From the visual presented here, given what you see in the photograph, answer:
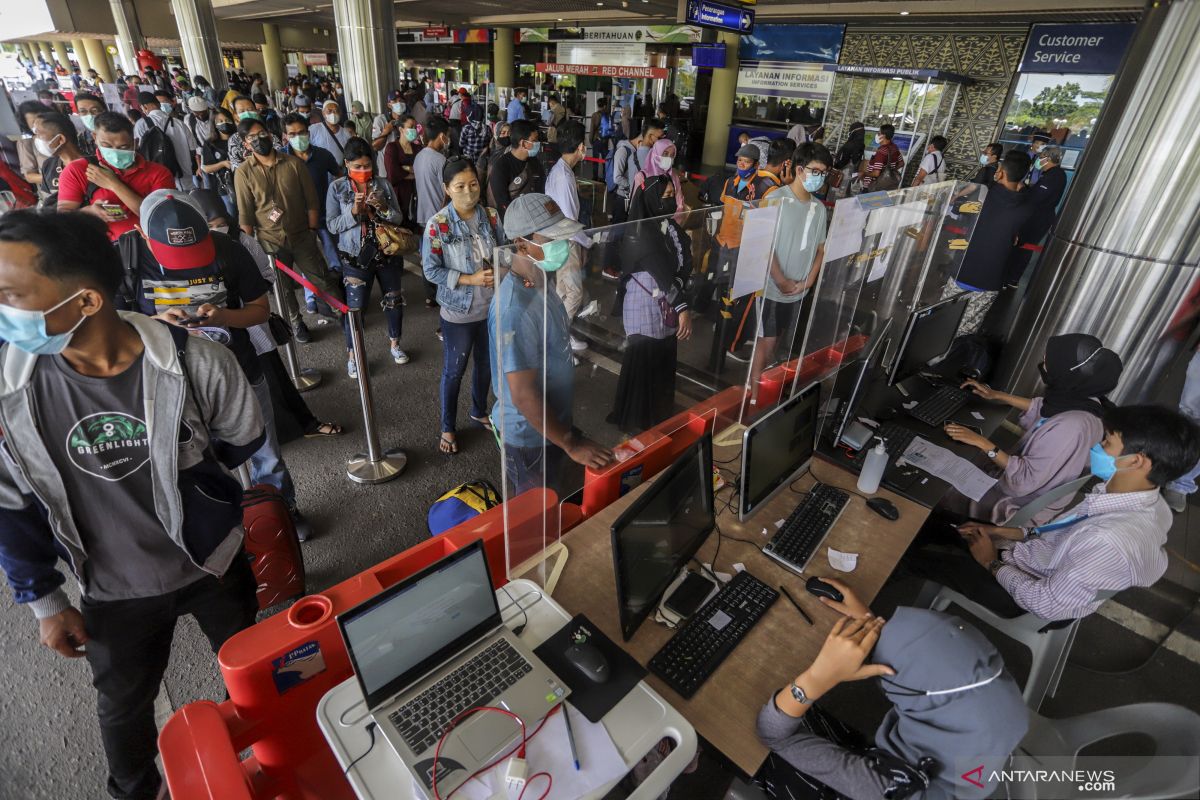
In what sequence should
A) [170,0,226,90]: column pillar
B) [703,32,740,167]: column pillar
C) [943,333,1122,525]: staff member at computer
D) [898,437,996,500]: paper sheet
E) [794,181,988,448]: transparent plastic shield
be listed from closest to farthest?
[943,333,1122,525]: staff member at computer < [898,437,996,500]: paper sheet < [794,181,988,448]: transparent plastic shield < [703,32,740,167]: column pillar < [170,0,226,90]: column pillar

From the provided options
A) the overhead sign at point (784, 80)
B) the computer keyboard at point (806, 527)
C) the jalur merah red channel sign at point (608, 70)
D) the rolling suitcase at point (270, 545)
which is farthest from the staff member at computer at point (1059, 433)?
the jalur merah red channel sign at point (608, 70)

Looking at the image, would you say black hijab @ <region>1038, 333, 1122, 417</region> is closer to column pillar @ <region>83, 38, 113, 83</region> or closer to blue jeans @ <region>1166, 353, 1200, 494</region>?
blue jeans @ <region>1166, 353, 1200, 494</region>

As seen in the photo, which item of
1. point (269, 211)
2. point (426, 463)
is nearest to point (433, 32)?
point (269, 211)

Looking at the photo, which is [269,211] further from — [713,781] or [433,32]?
[433,32]

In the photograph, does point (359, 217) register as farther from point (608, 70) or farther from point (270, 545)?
point (608, 70)

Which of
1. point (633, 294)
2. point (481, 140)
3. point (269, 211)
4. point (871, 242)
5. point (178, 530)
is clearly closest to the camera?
point (178, 530)

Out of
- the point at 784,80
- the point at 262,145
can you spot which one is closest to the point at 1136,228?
the point at 262,145

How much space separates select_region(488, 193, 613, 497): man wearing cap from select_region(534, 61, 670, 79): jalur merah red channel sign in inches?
502

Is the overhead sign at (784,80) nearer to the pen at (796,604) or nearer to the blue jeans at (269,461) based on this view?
the blue jeans at (269,461)

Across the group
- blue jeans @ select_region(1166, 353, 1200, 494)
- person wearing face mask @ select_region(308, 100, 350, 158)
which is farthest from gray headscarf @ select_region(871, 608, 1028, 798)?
person wearing face mask @ select_region(308, 100, 350, 158)

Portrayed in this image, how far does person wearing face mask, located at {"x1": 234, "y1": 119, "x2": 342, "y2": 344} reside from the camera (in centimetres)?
402

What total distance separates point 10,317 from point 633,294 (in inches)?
73.9

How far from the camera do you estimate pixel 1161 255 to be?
11.2 feet

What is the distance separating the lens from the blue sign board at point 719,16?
671 cm
